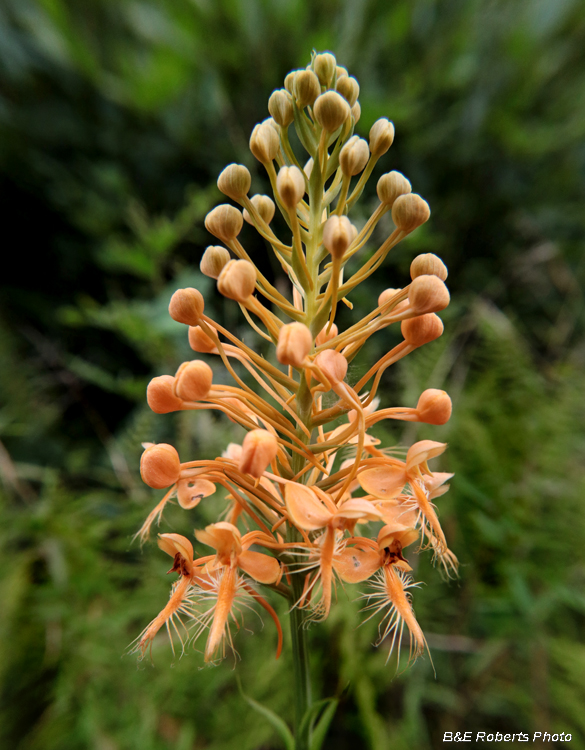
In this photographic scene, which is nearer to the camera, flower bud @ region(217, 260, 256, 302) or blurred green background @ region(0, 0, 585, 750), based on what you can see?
flower bud @ region(217, 260, 256, 302)

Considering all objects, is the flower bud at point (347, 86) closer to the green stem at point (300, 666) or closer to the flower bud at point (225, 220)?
the flower bud at point (225, 220)

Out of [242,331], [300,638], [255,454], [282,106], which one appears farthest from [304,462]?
[242,331]

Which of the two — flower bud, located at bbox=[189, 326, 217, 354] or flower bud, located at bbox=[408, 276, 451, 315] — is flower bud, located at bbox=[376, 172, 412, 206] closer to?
flower bud, located at bbox=[408, 276, 451, 315]

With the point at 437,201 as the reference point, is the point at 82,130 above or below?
below

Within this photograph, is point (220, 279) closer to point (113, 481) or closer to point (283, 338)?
point (283, 338)

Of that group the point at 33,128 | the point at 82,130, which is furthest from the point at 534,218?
the point at 33,128

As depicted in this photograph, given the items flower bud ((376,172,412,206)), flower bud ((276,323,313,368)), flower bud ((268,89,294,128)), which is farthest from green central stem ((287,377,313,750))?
flower bud ((268,89,294,128))

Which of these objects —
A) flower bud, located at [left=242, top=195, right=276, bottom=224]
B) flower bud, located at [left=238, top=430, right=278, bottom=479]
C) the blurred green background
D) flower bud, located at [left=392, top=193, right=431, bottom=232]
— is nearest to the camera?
flower bud, located at [left=238, top=430, right=278, bottom=479]

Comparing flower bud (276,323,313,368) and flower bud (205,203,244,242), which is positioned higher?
flower bud (205,203,244,242)
